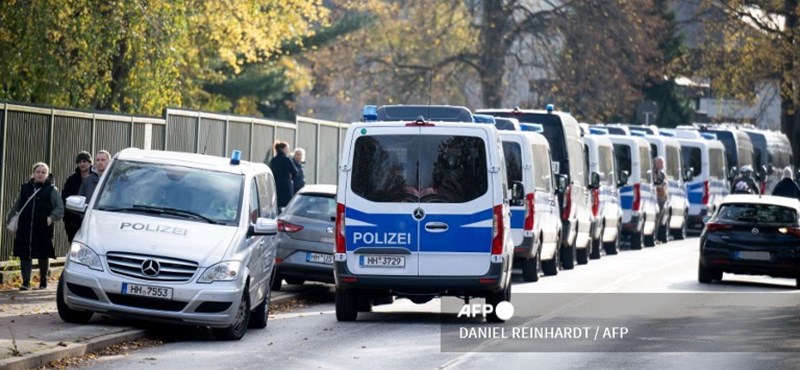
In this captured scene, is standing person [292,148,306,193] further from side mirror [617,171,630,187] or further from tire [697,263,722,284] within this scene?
tire [697,263,722,284]

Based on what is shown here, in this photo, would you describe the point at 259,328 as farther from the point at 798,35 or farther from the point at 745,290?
the point at 798,35

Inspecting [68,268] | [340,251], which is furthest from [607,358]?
[68,268]

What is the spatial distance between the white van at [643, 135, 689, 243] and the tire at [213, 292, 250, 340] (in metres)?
24.5

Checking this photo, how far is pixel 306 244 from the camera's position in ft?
72.6

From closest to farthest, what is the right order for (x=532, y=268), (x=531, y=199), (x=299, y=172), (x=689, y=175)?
1. (x=531, y=199)
2. (x=532, y=268)
3. (x=299, y=172)
4. (x=689, y=175)

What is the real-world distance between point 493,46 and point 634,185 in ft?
58.5

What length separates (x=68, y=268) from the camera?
17.0 meters

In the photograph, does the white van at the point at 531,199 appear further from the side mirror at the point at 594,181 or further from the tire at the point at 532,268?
the side mirror at the point at 594,181

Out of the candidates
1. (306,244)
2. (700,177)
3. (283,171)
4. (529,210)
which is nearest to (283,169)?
(283,171)

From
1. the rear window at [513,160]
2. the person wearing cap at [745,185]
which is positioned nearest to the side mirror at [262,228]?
the rear window at [513,160]

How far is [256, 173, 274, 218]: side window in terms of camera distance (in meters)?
19.0

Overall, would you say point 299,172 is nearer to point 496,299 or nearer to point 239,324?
point 496,299

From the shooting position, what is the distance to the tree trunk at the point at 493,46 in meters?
54.5

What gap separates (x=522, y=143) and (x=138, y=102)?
37.6 ft
